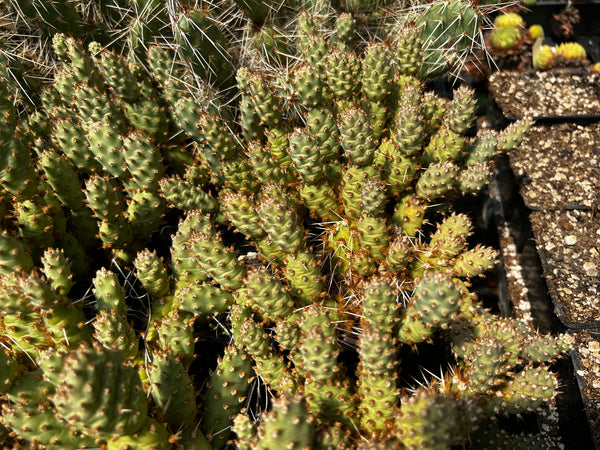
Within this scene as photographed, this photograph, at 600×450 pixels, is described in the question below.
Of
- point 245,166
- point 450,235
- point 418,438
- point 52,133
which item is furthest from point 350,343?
point 52,133

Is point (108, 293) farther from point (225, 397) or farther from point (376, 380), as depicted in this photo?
point (376, 380)

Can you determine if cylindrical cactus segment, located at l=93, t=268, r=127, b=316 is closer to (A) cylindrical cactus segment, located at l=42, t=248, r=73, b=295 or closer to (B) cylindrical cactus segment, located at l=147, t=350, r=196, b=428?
(A) cylindrical cactus segment, located at l=42, t=248, r=73, b=295

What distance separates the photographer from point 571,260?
2.47 meters

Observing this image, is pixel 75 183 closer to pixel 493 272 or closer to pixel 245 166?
pixel 245 166

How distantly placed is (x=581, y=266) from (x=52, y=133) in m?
2.78

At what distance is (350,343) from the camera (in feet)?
6.44

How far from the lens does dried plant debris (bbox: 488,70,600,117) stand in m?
3.24

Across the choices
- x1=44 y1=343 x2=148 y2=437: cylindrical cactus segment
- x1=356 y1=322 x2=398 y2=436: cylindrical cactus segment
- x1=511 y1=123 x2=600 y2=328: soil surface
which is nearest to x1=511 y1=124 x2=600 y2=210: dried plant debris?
x1=511 y1=123 x2=600 y2=328: soil surface

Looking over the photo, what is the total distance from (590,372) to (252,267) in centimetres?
160

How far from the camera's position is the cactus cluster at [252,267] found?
55.7 inches

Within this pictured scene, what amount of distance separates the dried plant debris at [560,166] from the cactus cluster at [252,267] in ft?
2.44

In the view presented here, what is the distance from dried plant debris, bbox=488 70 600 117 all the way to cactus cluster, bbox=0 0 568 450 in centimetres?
125

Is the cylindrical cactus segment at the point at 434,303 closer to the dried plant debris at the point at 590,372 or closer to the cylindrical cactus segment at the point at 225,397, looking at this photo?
the cylindrical cactus segment at the point at 225,397

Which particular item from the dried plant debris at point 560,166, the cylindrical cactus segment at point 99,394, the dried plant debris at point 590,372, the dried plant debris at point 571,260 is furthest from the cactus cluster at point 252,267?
the dried plant debris at point 560,166
